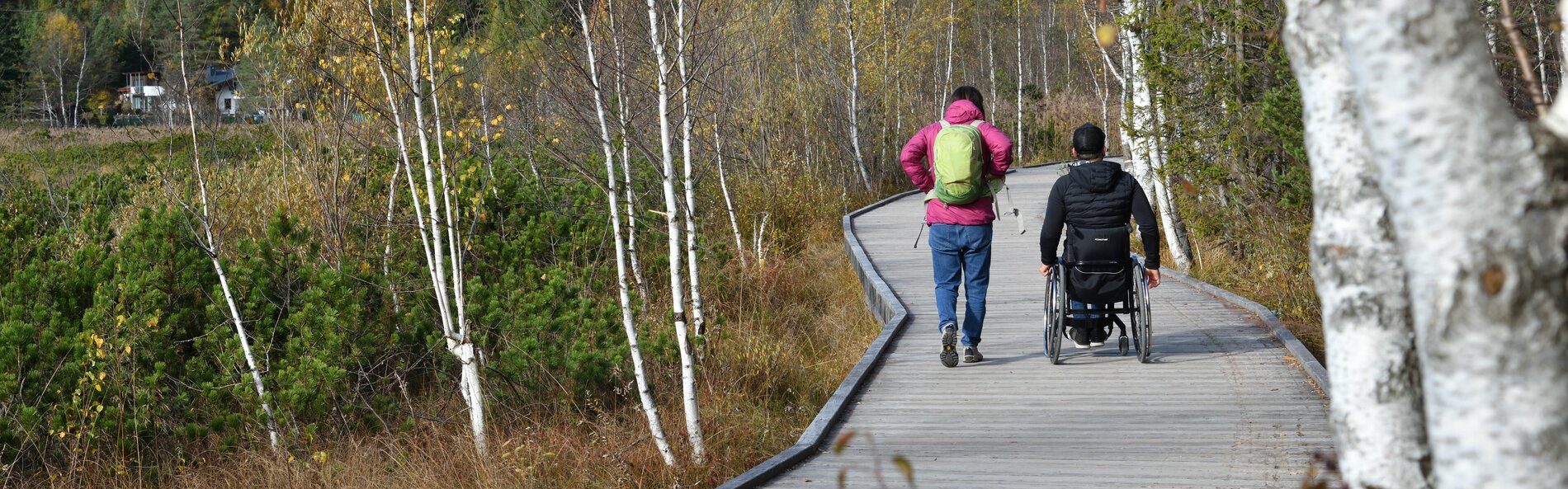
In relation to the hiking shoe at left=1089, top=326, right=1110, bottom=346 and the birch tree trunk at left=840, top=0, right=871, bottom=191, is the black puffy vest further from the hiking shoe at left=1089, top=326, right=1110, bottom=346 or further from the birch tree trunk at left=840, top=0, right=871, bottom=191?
the birch tree trunk at left=840, top=0, right=871, bottom=191

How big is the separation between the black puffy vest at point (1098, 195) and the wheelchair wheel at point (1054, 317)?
41cm

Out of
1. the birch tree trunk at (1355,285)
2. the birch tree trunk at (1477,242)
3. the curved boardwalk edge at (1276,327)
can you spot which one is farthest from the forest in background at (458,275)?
the birch tree trunk at (1477,242)

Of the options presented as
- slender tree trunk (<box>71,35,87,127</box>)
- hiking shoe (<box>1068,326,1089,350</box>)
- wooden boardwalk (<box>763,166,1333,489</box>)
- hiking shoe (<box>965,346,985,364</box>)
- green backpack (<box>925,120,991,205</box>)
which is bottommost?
wooden boardwalk (<box>763,166,1333,489</box>)

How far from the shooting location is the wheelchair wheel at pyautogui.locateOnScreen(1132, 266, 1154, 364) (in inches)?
268

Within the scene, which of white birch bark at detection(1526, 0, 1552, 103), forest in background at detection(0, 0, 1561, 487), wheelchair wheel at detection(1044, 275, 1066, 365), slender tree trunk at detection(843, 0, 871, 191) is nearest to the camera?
white birch bark at detection(1526, 0, 1552, 103)

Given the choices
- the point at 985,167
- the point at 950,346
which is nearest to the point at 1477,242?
the point at 985,167

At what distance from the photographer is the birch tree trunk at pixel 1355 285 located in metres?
2.36

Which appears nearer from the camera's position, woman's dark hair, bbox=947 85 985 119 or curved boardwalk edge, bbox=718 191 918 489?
curved boardwalk edge, bbox=718 191 918 489

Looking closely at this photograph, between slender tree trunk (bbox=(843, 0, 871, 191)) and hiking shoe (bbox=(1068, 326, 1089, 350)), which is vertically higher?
slender tree trunk (bbox=(843, 0, 871, 191))

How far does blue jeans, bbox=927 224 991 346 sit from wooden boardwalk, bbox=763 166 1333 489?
0.40m

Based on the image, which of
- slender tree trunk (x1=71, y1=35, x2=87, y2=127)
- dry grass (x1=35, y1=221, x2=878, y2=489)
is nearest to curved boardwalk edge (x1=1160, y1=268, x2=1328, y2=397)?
slender tree trunk (x1=71, y1=35, x2=87, y2=127)

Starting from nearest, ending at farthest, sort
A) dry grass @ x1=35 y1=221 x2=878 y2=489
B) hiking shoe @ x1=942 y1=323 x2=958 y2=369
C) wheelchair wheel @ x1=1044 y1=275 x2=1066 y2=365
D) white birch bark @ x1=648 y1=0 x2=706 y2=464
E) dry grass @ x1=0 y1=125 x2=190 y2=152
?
1. white birch bark @ x1=648 y1=0 x2=706 y2=464
2. dry grass @ x1=35 y1=221 x2=878 y2=489
3. wheelchair wheel @ x1=1044 y1=275 x2=1066 y2=365
4. hiking shoe @ x1=942 y1=323 x2=958 y2=369
5. dry grass @ x1=0 y1=125 x2=190 y2=152

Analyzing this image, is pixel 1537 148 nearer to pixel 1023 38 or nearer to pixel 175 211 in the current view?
pixel 175 211

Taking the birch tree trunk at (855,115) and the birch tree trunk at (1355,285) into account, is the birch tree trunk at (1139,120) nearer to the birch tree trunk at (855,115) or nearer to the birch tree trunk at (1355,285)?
the birch tree trunk at (1355,285)
